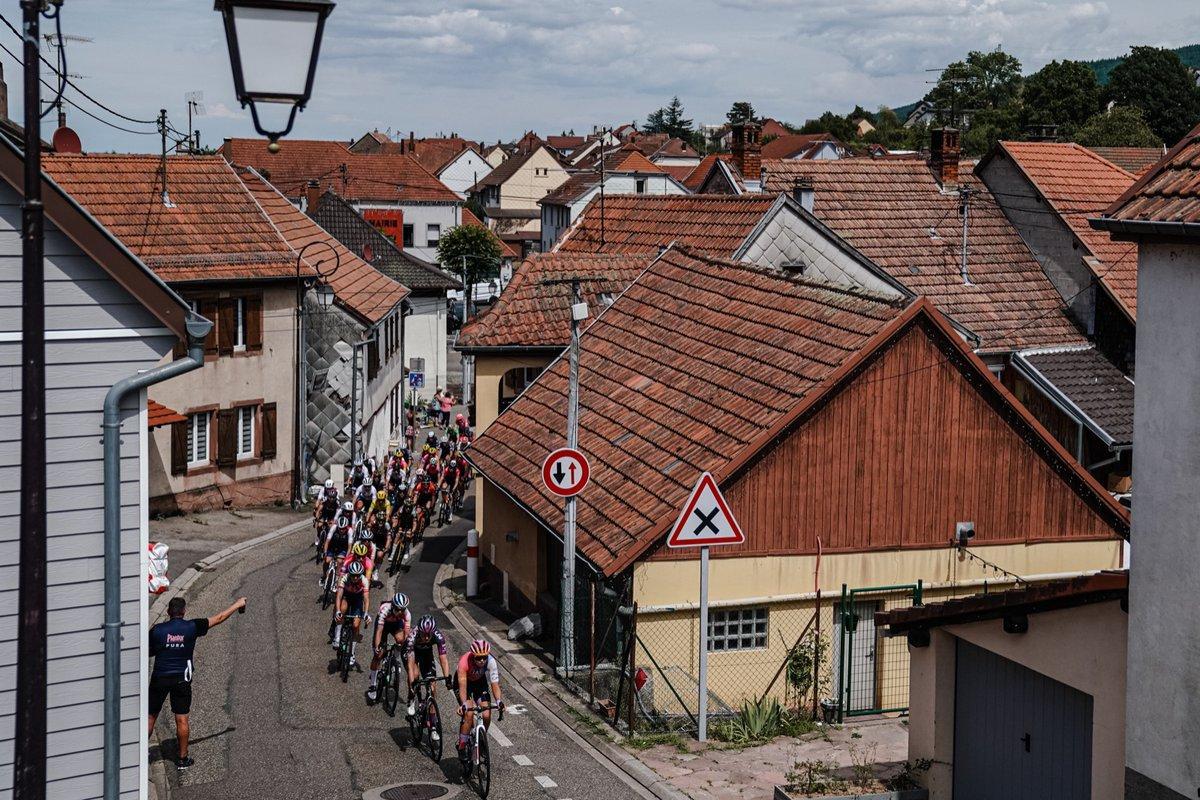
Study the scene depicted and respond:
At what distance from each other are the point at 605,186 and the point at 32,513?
269 feet

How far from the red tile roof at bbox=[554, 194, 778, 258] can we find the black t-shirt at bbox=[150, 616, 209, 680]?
17.2 metres

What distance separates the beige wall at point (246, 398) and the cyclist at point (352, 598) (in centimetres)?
1281

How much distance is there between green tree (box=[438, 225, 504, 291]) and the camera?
86875mm

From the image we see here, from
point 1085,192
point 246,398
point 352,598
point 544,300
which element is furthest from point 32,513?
point 1085,192

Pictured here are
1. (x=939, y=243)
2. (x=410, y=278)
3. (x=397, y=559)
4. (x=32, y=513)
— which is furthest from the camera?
(x=410, y=278)

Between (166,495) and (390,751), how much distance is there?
1648cm

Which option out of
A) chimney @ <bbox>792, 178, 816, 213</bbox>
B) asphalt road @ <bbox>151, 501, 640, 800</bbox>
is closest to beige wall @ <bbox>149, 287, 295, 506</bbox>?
asphalt road @ <bbox>151, 501, 640, 800</bbox>

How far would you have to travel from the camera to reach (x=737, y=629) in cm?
1836

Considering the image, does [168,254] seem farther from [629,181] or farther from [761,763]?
[629,181]

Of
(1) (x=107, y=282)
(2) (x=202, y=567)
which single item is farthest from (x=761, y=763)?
(2) (x=202, y=567)

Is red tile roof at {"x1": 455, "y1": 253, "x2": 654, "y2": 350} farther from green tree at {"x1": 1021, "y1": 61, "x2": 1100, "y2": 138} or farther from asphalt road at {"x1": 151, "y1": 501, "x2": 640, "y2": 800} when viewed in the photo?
green tree at {"x1": 1021, "y1": 61, "x2": 1100, "y2": 138}

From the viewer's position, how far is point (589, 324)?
26688 mm

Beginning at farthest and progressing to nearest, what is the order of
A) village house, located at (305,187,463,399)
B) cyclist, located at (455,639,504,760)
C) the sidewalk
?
village house, located at (305,187,463,399)
the sidewalk
cyclist, located at (455,639,504,760)

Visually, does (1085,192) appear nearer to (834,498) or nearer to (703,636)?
(834,498)
